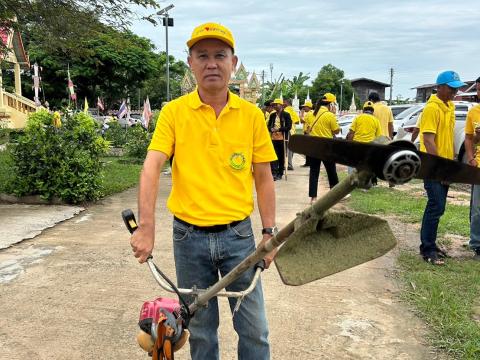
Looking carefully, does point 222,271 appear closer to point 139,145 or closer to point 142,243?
point 142,243

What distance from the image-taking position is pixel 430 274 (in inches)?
171

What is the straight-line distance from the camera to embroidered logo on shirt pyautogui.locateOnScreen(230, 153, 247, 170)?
81.7 inches

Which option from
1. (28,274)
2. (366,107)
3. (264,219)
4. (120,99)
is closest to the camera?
(264,219)

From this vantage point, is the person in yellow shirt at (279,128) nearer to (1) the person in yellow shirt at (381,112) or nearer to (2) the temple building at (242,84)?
(1) the person in yellow shirt at (381,112)

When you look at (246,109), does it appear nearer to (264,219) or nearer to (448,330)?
(264,219)

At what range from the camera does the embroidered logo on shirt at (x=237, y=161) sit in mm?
2074

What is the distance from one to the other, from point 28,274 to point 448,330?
3482 millimetres

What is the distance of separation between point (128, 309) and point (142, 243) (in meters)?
1.98

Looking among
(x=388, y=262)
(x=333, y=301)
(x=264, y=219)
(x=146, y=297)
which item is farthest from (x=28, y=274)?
(x=388, y=262)

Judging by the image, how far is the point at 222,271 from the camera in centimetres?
219

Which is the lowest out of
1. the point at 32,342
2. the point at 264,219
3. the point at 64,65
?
the point at 32,342

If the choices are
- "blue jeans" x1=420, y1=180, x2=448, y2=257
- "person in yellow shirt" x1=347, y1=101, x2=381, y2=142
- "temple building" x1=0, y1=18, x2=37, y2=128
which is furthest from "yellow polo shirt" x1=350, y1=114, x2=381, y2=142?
"temple building" x1=0, y1=18, x2=37, y2=128

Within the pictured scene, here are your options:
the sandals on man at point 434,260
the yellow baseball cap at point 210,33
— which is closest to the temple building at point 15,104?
the sandals on man at point 434,260

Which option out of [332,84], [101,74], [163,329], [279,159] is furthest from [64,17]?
[332,84]
